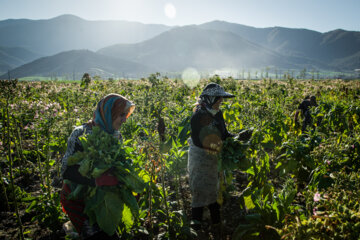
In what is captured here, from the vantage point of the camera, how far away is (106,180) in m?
1.86

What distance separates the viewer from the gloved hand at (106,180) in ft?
6.06

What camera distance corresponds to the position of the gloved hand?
1.85 m

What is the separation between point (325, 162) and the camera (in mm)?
2740

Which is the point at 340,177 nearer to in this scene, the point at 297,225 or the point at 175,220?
the point at 297,225

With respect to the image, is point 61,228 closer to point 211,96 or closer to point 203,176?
point 203,176

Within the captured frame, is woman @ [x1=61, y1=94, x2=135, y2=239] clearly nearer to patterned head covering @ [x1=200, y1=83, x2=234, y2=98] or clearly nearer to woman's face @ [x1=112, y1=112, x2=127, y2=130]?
woman's face @ [x1=112, y1=112, x2=127, y2=130]

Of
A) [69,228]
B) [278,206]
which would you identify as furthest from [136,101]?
[278,206]

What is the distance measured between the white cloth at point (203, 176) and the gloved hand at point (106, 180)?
1.55 metres

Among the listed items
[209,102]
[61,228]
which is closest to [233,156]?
[209,102]

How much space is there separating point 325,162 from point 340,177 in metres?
0.79

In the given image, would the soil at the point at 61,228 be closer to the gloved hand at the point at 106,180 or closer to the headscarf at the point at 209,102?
the headscarf at the point at 209,102

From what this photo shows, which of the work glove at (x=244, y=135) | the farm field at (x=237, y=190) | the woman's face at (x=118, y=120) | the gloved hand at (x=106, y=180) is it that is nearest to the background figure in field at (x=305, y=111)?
the farm field at (x=237, y=190)

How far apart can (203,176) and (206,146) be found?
18.1 inches

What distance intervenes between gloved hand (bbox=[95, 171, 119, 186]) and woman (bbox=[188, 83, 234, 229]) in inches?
59.0
